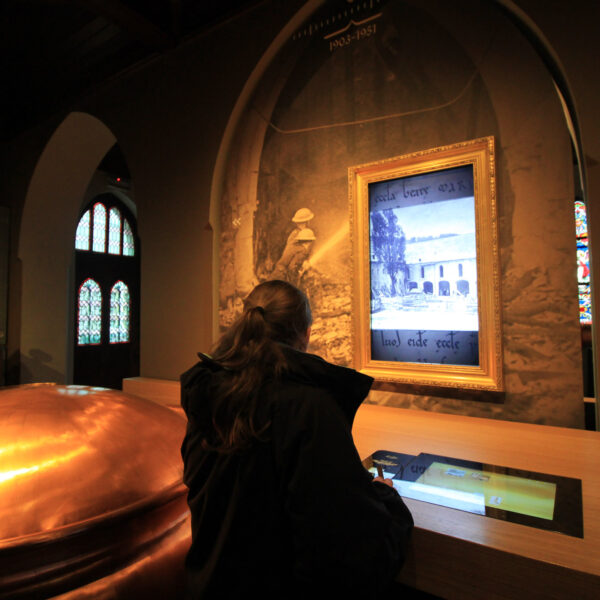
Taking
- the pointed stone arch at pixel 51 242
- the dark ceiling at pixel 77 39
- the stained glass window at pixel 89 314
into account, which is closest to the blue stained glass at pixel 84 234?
the stained glass window at pixel 89 314

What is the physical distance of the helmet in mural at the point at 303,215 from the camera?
9.21 ft

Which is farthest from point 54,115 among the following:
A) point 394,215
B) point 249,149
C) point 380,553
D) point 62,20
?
point 380,553

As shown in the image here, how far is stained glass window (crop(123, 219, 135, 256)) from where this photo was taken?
30.4 feet

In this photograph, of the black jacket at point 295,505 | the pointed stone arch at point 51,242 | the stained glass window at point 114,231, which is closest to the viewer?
the black jacket at point 295,505

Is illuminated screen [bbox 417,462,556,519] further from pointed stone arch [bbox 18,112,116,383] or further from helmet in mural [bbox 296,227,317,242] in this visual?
pointed stone arch [bbox 18,112,116,383]

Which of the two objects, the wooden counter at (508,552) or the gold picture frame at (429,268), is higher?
the gold picture frame at (429,268)

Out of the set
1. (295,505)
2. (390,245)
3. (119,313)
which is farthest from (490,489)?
(119,313)

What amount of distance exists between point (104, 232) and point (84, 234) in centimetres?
42

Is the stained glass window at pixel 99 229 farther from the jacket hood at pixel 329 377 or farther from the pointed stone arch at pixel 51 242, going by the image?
the jacket hood at pixel 329 377

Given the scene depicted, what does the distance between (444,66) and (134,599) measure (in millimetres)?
2644

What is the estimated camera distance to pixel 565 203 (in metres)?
1.97

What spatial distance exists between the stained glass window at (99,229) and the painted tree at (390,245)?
7661mm

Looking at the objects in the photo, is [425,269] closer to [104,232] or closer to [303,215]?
[303,215]

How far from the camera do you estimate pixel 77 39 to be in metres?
3.92
